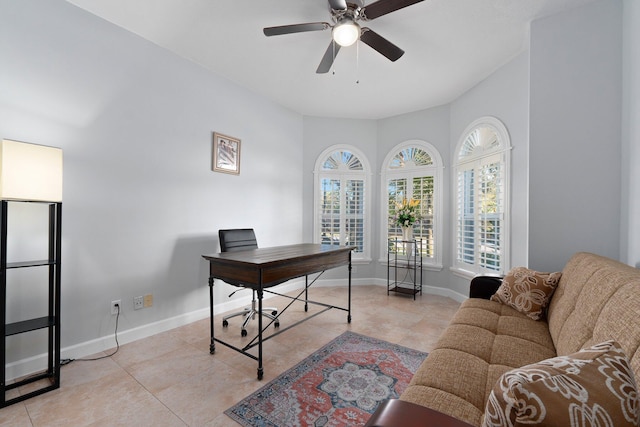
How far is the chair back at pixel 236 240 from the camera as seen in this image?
2900mm

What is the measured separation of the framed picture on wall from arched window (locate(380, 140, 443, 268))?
2372mm

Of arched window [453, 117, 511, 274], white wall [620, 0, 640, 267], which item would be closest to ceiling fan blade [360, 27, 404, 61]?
white wall [620, 0, 640, 267]

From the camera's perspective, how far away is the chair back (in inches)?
114

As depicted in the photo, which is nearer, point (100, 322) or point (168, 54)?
point (100, 322)

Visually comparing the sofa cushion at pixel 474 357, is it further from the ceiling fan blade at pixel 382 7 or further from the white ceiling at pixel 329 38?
the white ceiling at pixel 329 38

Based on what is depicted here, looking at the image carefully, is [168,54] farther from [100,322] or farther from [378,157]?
[378,157]

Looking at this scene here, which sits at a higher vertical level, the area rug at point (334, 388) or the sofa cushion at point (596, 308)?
the sofa cushion at point (596, 308)

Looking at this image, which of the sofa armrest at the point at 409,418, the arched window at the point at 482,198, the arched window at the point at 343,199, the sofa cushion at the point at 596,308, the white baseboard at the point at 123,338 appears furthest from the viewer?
the arched window at the point at 343,199

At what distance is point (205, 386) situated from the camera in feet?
6.39

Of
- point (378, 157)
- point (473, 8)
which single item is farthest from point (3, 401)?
point (378, 157)

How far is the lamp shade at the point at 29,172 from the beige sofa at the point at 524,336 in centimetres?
223

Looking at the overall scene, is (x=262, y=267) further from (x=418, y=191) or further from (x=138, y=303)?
(x=418, y=191)

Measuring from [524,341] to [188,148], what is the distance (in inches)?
128

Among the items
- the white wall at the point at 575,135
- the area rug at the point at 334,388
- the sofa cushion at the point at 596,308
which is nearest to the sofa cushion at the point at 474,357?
the sofa cushion at the point at 596,308
